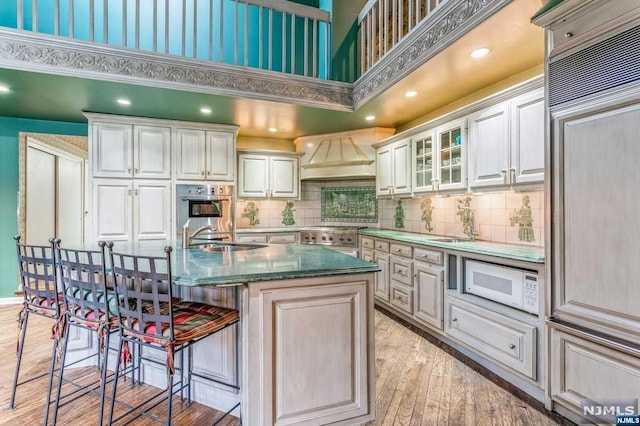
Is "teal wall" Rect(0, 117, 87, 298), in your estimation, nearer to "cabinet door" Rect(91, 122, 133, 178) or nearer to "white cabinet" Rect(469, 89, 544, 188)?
"cabinet door" Rect(91, 122, 133, 178)

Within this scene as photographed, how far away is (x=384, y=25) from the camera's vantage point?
3.30 m

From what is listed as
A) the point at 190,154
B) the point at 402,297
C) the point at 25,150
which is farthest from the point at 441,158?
the point at 25,150

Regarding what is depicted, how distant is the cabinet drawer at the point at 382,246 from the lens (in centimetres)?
396

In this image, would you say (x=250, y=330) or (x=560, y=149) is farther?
(x=560, y=149)

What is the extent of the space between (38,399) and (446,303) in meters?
3.12

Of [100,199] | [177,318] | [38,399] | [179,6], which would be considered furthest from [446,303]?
[179,6]

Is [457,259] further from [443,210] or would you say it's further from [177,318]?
[177,318]

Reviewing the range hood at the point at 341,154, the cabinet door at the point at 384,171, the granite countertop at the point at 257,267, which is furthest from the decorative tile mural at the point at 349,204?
the granite countertop at the point at 257,267

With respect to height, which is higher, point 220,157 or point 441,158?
point 220,157

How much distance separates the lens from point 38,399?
217 centimetres

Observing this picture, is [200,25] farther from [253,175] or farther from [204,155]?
[253,175]

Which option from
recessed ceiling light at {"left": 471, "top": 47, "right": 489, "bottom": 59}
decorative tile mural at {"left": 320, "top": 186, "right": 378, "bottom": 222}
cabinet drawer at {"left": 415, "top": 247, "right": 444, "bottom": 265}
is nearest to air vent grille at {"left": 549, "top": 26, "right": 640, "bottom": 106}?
recessed ceiling light at {"left": 471, "top": 47, "right": 489, "bottom": 59}

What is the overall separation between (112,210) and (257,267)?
328 centimetres

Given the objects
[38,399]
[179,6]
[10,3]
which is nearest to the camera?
[38,399]
